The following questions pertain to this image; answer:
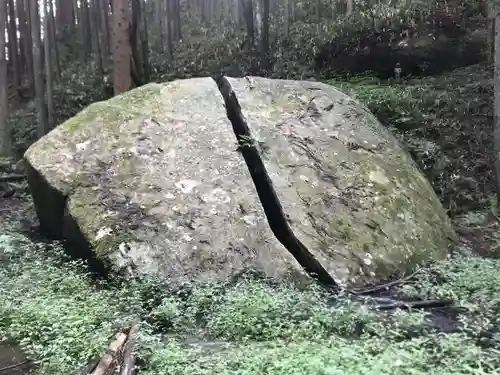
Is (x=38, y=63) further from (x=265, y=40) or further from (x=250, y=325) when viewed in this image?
(x=250, y=325)

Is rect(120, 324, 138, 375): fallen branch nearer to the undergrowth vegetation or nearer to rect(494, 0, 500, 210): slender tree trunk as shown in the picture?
the undergrowth vegetation

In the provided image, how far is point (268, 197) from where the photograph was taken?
25.7ft

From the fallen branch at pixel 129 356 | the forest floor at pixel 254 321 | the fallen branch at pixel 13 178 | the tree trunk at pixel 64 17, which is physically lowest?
the fallen branch at pixel 13 178

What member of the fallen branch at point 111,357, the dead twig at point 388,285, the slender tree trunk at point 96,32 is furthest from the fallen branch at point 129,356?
the slender tree trunk at point 96,32

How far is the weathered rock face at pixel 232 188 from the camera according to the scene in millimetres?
6848

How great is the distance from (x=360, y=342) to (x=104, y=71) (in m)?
20.2

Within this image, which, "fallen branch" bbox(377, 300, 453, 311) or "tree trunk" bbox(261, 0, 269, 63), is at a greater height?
"tree trunk" bbox(261, 0, 269, 63)

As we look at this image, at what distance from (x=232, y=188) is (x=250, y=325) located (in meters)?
2.70

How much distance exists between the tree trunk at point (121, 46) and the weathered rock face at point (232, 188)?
7.13ft

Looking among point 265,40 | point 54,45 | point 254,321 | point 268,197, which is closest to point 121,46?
point 268,197

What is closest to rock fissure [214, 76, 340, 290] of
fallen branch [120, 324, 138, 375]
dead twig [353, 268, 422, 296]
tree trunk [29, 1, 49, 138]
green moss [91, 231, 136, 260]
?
dead twig [353, 268, 422, 296]

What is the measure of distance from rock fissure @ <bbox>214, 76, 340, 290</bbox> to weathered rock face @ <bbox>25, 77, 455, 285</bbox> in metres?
0.02

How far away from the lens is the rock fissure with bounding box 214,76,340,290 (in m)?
6.84

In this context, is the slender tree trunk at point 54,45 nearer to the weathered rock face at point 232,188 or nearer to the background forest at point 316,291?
the background forest at point 316,291
